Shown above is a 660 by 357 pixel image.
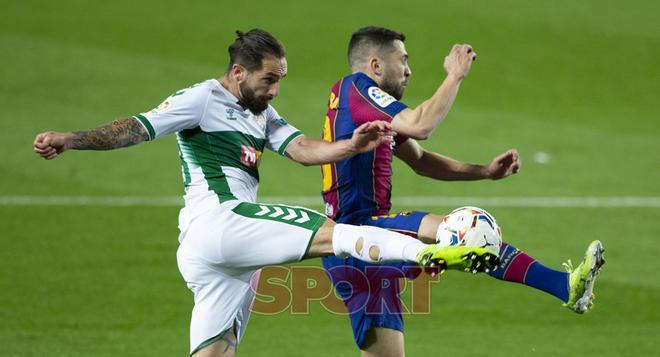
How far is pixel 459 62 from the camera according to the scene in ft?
21.5

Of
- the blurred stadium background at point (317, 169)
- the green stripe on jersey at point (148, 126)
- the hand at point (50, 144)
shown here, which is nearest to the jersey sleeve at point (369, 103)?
the green stripe on jersey at point (148, 126)

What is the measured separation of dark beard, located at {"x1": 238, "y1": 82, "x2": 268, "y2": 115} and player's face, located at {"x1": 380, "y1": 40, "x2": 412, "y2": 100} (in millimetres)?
842

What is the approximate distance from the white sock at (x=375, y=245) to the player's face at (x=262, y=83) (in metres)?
1.05

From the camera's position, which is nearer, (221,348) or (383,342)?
(221,348)

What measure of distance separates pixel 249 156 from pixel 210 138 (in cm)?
28

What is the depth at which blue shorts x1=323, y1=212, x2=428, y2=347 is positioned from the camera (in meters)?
7.18

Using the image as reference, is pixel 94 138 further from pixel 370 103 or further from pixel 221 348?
pixel 370 103

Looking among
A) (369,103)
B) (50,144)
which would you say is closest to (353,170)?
(369,103)

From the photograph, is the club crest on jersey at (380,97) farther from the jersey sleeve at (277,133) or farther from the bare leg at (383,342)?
the bare leg at (383,342)

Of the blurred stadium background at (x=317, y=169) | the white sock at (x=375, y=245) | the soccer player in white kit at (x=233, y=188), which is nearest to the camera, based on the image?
the white sock at (x=375, y=245)

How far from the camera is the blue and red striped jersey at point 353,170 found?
23.2ft

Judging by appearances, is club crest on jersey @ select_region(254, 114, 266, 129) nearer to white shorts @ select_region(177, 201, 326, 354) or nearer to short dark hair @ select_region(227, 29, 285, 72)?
short dark hair @ select_region(227, 29, 285, 72)

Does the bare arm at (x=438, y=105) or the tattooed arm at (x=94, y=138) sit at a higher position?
the bare arm at (x=438, y=105)

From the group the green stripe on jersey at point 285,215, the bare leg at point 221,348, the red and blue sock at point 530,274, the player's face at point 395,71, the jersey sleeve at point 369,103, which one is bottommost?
the bare leg at point 221,348
